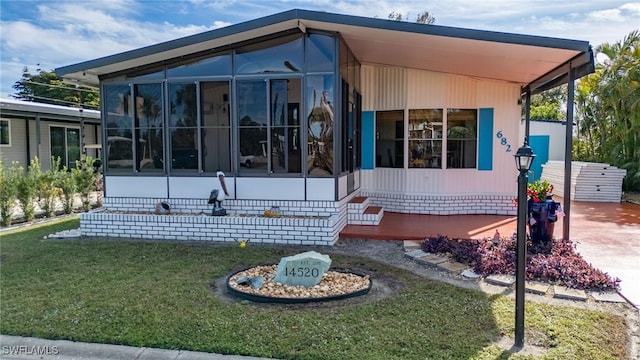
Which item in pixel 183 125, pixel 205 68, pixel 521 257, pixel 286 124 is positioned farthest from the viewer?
pixel 183 125

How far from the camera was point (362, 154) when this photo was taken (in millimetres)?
8992

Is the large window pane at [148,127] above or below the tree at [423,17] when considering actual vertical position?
below

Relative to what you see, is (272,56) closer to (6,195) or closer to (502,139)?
(502,139)

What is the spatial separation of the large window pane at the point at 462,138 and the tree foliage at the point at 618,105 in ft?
20.2

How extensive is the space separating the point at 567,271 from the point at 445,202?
398 centimetres

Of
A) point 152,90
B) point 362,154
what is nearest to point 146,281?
point 152,90

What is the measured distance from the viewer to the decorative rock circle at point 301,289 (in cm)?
385

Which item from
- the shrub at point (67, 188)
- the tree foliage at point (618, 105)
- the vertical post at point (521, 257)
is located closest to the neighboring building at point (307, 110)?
the shrub at point (67, 188)

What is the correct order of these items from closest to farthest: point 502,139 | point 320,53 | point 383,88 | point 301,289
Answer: point 301,289, point 320,53, point 502,139, point 383,88

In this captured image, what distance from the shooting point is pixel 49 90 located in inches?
1186

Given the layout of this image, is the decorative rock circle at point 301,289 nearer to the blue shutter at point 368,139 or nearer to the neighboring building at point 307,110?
the neighboring building at point 307,110

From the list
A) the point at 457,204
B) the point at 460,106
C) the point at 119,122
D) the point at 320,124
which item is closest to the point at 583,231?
the point at 457,204

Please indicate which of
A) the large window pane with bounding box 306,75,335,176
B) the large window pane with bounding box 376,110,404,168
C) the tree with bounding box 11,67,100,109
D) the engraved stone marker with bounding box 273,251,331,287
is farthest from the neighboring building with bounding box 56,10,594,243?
the tree with bounding box 11,67,100,109

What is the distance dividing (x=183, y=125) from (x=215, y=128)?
0.59m
